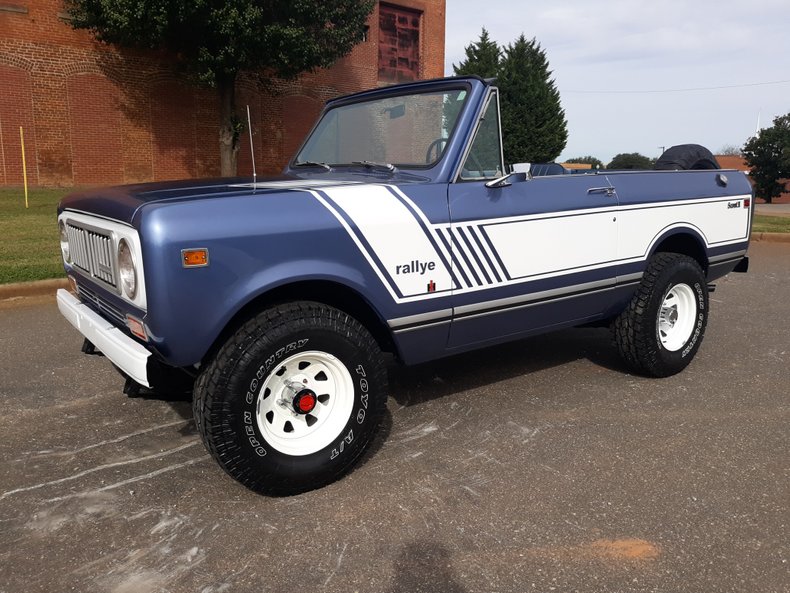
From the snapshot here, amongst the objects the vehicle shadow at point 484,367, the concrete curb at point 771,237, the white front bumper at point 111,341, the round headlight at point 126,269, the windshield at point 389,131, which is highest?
the windshield at point 389,131

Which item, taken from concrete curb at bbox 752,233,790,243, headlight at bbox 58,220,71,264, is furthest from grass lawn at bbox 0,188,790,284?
headlight at bbox 58,220,71,264

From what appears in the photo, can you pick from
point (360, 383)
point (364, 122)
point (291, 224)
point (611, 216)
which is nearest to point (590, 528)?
point (360, 383)

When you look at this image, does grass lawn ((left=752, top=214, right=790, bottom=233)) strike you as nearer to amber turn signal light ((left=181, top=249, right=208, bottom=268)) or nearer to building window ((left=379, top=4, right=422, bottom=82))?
amber turn signal light ((left=181, top=249, right=208, bottom=268))

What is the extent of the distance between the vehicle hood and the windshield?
0.63 feet

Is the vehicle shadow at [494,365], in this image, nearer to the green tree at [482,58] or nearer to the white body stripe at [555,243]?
the white body stripe at [555,243]

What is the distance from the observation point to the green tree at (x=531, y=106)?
24.1 m

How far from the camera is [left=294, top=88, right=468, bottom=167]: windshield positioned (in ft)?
11.6

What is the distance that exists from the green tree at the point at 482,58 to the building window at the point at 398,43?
291 cm

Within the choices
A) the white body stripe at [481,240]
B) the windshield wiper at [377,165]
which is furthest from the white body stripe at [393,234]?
the windshield wiper at [377,165]

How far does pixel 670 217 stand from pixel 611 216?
2.09ft

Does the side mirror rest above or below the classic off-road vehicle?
above

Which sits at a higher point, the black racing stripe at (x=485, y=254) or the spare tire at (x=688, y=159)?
the spare tire at (x=688, y=159)

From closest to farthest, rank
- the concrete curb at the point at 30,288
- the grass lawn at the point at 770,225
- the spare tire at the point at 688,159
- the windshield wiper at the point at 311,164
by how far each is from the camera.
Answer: the windshield wiper at the point at 311,164 < the spare tire at the point at 688,159 < the concrete curb at the point at 30,288 < the grass lawn at the point at 770,225

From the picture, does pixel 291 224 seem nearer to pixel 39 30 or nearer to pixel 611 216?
pixel 611 216
